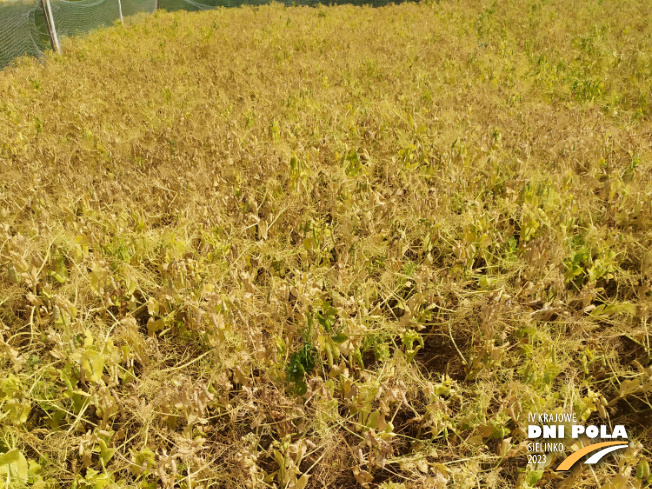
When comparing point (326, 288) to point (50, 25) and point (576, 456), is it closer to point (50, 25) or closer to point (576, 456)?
point (576, 456)

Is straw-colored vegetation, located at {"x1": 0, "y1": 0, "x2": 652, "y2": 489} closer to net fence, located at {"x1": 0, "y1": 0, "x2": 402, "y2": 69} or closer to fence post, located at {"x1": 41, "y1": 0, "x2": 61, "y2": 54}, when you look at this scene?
fence post, located at {"x1": 41, "y1": 0, "x2": 61, "y2": 54}

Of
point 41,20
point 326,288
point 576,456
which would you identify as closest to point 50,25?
point 41,20

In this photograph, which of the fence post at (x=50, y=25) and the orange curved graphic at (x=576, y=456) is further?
the fence post at (x=50, y=25)

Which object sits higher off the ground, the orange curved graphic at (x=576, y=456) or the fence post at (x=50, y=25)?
the fence post at (x=50, y=25)

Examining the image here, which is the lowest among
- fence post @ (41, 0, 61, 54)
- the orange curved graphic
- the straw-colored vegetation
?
the orange curved graphic

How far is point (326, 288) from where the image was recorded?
2.21m

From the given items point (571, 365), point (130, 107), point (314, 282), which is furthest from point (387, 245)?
point (130, 107)

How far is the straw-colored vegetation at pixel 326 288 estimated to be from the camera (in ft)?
5.29

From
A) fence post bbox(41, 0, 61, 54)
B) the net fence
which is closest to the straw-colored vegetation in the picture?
fence post bbox(41, 0, 61, 54)

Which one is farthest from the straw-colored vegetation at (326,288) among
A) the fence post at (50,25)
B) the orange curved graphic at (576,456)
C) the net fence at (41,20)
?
the net fence at (41,20)

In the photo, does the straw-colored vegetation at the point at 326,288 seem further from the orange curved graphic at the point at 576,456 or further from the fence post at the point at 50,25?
the fence post at the point at 50,25

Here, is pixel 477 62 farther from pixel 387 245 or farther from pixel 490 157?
pixel 387 245

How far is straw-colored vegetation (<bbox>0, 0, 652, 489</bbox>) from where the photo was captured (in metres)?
1.61

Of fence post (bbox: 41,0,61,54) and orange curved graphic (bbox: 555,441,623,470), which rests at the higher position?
fence post (bbox: 41,0,61,54)
